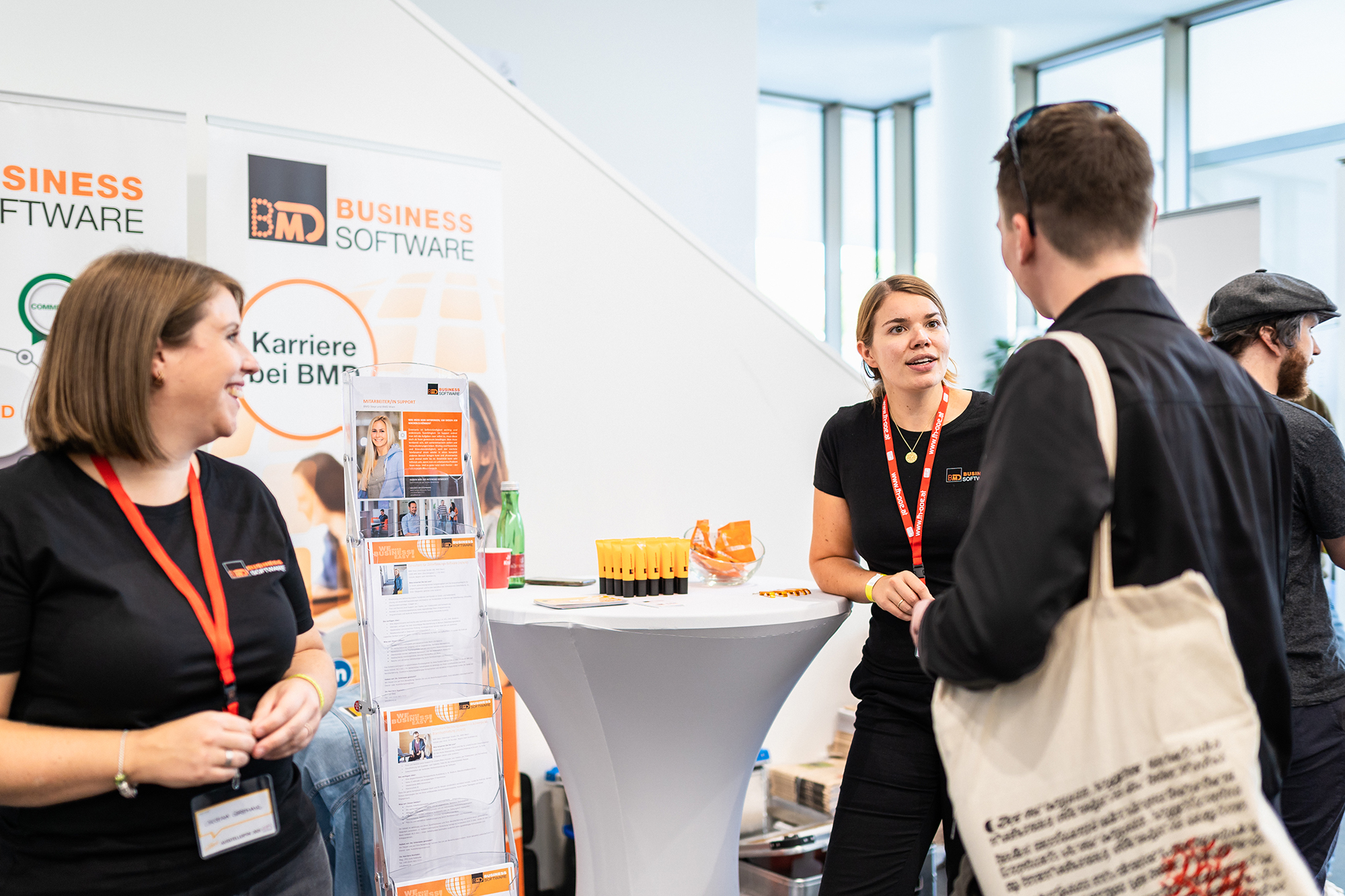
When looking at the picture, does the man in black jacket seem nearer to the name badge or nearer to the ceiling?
the name badge

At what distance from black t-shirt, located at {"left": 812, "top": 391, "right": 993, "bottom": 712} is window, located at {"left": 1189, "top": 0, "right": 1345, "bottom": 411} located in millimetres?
5388

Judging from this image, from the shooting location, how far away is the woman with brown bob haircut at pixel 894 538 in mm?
1812

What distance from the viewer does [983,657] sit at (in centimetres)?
103

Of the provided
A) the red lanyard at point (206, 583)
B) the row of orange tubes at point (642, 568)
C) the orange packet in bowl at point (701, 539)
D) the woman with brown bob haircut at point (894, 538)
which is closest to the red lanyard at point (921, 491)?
the woman with brown bob haircut at point (894, 538)

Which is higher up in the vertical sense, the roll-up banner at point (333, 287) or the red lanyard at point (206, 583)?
the roll-up banner at point (333, 287)

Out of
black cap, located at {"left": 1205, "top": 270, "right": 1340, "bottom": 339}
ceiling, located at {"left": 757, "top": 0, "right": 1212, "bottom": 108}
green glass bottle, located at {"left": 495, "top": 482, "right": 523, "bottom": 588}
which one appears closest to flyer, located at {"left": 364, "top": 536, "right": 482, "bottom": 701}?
green glass bottle, located at {"left": 495, "top": 482, "right": 523, "bottom": 588}

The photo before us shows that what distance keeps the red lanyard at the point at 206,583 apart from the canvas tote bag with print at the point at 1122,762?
93cm

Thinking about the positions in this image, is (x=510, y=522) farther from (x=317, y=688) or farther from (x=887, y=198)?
(x=887, y=198)

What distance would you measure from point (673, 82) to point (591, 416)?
292 centimetres

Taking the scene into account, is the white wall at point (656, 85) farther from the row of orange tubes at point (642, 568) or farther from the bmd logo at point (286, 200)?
the row of orange tubes at point (642, 568)

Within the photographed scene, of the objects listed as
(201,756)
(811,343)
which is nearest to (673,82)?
(811,343)

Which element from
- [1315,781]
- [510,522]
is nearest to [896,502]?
[1315,781]

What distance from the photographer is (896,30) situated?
25.1ft

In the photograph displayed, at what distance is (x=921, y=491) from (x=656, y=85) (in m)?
4.03
